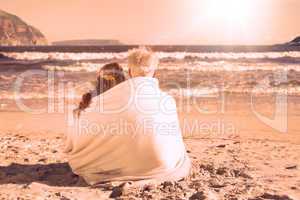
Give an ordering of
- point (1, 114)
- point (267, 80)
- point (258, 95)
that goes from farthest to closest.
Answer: point (267, 80) → point (258, 95) → point (1, 114)

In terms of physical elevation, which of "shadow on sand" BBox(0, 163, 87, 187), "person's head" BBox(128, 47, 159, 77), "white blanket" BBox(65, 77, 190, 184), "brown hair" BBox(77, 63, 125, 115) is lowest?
"shadow on sand" BBox(0, 163, 87, 187)

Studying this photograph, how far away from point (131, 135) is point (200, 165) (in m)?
1.48

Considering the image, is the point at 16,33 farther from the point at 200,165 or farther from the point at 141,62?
the point at 141,62

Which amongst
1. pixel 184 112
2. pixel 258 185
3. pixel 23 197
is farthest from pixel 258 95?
pixel 23 197

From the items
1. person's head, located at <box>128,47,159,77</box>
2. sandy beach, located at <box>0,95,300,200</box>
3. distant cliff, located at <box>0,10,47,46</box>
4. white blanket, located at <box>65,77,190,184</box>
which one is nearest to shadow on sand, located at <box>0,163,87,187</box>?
sandy beach, located at <box>0,95,300,200</box>

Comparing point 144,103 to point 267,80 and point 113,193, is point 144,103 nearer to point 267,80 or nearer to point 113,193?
point 113,193

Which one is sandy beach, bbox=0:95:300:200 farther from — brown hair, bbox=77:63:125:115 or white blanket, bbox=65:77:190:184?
brown hair, bbox=77:63:125:115

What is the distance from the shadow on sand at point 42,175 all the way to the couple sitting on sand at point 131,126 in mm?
295

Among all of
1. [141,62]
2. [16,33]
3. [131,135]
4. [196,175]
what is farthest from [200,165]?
[16,33]

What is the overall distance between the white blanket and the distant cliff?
146700mm

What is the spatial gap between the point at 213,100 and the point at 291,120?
3.13 m

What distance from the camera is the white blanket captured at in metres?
4.54

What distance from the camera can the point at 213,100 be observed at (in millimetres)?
12172

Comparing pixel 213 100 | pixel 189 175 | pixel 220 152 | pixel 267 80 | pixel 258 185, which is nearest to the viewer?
pixel 258 185
